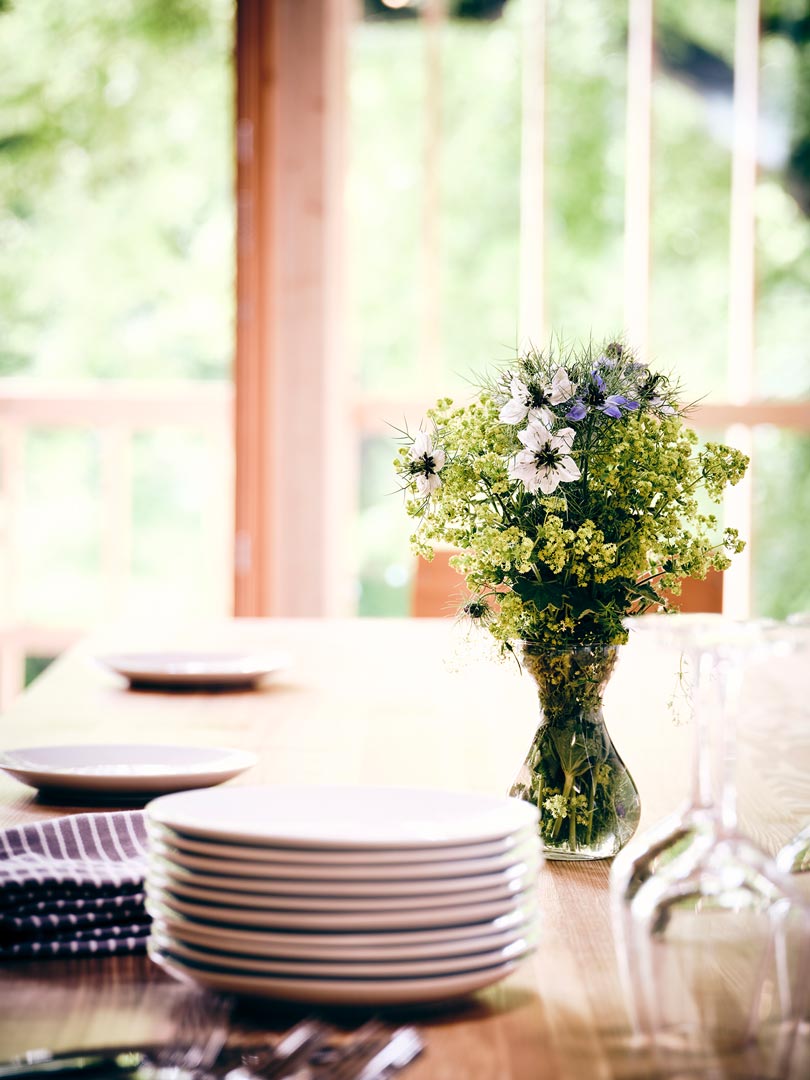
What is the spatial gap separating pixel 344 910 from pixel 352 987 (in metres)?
0.04

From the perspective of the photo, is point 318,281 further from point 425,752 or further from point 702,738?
point 702,738

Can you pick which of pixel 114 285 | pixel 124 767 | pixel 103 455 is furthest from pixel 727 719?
pixel 114 285

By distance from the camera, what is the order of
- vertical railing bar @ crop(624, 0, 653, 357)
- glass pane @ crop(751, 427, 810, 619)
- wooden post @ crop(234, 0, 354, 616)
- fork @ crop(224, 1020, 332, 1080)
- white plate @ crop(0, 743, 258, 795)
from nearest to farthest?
fork @ crop(224, 1020, 332, 1080) < white plate @ crop(0, 743, 258, 795) < wooden post @ crop(234, 0, 354, 616) < vertical railing bar @ crop(624, 0, 653, 357) < glass pane @ crop(751, 427, 810, 619)

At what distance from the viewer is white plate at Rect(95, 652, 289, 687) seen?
1733mm

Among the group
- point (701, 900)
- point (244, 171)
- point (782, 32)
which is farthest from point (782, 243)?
point (701, 900)

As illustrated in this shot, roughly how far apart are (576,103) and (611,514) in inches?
137

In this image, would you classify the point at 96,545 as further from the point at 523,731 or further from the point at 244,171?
the point at 523,731

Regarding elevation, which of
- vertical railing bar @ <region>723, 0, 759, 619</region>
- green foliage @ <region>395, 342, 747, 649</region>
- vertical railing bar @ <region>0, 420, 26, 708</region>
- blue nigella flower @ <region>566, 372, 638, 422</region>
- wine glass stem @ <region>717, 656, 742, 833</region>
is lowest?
vertical railing bar @ <region>0, 420, 26, 708</region>

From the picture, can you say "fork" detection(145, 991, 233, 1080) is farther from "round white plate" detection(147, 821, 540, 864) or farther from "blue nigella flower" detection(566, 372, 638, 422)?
"blue nigella flower" detection(566, 372, 638, 422)

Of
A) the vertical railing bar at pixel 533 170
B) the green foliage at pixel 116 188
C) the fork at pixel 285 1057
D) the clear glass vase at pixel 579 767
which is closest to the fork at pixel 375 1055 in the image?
the fork at pixel 285 1057

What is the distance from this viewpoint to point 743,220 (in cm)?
410

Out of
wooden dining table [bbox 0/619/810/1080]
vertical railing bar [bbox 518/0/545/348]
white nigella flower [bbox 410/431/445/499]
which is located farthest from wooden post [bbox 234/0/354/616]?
white nigella flower [bbox 410/431/445/499]

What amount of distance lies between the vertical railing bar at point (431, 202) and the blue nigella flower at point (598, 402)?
325cm

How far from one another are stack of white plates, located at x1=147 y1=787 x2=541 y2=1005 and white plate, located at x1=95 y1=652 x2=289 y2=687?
1057 mm
